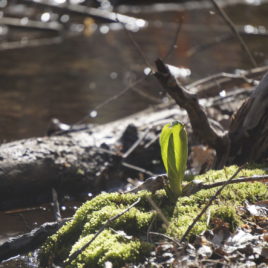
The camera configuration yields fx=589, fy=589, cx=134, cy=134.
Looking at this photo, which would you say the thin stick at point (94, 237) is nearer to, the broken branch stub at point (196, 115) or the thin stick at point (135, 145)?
the broken branch stub at point (196, 115)

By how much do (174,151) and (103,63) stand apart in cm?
689

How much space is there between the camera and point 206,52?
11031 millimetres

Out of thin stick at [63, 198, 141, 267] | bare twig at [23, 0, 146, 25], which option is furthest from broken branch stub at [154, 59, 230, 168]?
bare twig at [23, 0, 146, 25]

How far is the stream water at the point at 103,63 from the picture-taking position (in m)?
7.94

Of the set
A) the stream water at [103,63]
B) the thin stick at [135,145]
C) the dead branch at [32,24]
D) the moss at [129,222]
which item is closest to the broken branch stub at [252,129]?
the moss at [129,222]

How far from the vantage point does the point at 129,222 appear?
3.44m

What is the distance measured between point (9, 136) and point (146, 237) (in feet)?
12.6

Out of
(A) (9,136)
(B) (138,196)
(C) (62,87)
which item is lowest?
(C) (62,87)

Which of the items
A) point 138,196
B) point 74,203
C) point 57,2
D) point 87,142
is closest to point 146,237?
point 138,196

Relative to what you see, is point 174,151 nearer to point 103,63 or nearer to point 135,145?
point 135,145

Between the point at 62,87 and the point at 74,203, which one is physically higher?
the point at 74,203

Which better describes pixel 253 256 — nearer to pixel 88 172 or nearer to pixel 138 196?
pixel 138 196

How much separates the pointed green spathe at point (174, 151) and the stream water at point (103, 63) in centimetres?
169

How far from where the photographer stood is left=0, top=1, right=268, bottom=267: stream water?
26.0 ft
